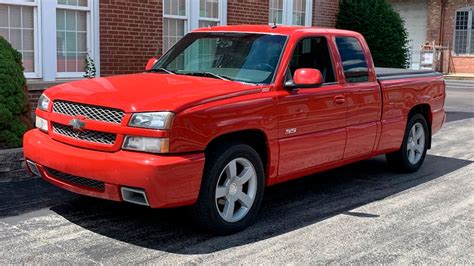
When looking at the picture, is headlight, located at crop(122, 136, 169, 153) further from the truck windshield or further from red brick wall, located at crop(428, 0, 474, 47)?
red brick wall, located at crop(428, 0, 474, 47)

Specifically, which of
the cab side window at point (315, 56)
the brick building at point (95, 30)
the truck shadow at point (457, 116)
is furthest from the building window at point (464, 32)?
the cab side window at point (315, 56)

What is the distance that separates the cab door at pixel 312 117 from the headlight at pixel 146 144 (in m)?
1.34

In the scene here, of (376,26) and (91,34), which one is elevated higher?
(376,26)

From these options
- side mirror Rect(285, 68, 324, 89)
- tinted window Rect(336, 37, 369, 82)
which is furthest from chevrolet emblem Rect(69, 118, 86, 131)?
tinted window Rect(336, 37, 369, 82)

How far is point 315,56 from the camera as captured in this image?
6.36 metres

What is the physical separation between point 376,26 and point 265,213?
10.7 metres

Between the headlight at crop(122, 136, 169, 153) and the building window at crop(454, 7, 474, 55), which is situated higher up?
the building window at crop(454, 7, 474, 55)

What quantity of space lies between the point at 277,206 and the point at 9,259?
2.74 meters

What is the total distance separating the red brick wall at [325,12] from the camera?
15.0 metres

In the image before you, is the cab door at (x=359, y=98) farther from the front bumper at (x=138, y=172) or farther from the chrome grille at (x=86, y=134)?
the chrome grille at (x=86, y=134)

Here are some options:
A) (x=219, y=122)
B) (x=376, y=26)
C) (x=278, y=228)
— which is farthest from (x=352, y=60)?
(x=376, y=26)

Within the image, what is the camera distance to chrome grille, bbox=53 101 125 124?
15.6 feet

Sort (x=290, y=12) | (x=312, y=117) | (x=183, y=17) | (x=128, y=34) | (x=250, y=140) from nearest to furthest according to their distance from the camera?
(x=250, y=140), (x=312, y=117), (x=128, y=34), (x=183, y=17), (x=290, y=12)

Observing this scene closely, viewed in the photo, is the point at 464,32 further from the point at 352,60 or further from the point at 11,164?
the point at 11,164
